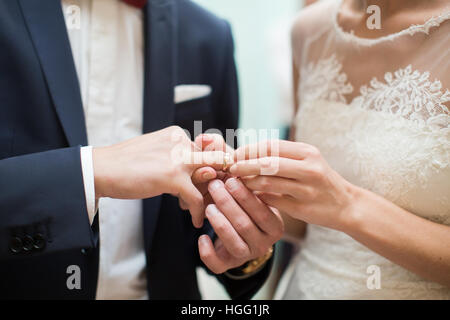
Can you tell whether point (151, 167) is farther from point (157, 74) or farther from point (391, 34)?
point (391, 34)

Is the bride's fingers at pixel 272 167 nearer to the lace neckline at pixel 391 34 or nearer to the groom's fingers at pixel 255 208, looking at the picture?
the groom's fingers at pixel 255 208

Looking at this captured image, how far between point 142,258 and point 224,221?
0.39 metres

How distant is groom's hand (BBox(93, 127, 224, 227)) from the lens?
0.69 m

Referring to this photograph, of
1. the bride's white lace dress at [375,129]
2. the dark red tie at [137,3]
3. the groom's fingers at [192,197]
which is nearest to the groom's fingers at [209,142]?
the groom's fingers at [192,197]

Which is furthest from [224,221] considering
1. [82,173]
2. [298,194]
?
[82,173]

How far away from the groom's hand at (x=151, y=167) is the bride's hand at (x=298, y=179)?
0.09 meters

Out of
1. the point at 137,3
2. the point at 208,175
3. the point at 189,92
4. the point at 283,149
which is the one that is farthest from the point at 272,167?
the point at 137,3

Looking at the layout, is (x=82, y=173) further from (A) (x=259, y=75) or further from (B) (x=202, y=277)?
(A) (x=259, y=75)

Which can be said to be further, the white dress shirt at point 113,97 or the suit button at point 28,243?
the white dress shirt at point 113,97

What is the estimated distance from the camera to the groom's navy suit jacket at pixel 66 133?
2.20 feet

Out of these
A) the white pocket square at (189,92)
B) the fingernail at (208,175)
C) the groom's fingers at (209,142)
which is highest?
the white pocket square at (189,92)

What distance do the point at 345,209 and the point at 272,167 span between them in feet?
0.62

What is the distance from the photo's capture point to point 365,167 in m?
0.89

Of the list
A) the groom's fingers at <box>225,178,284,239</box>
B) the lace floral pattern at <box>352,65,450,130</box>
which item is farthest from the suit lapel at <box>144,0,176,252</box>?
the lace floral pattern at <box>352,65,450,130</box>
